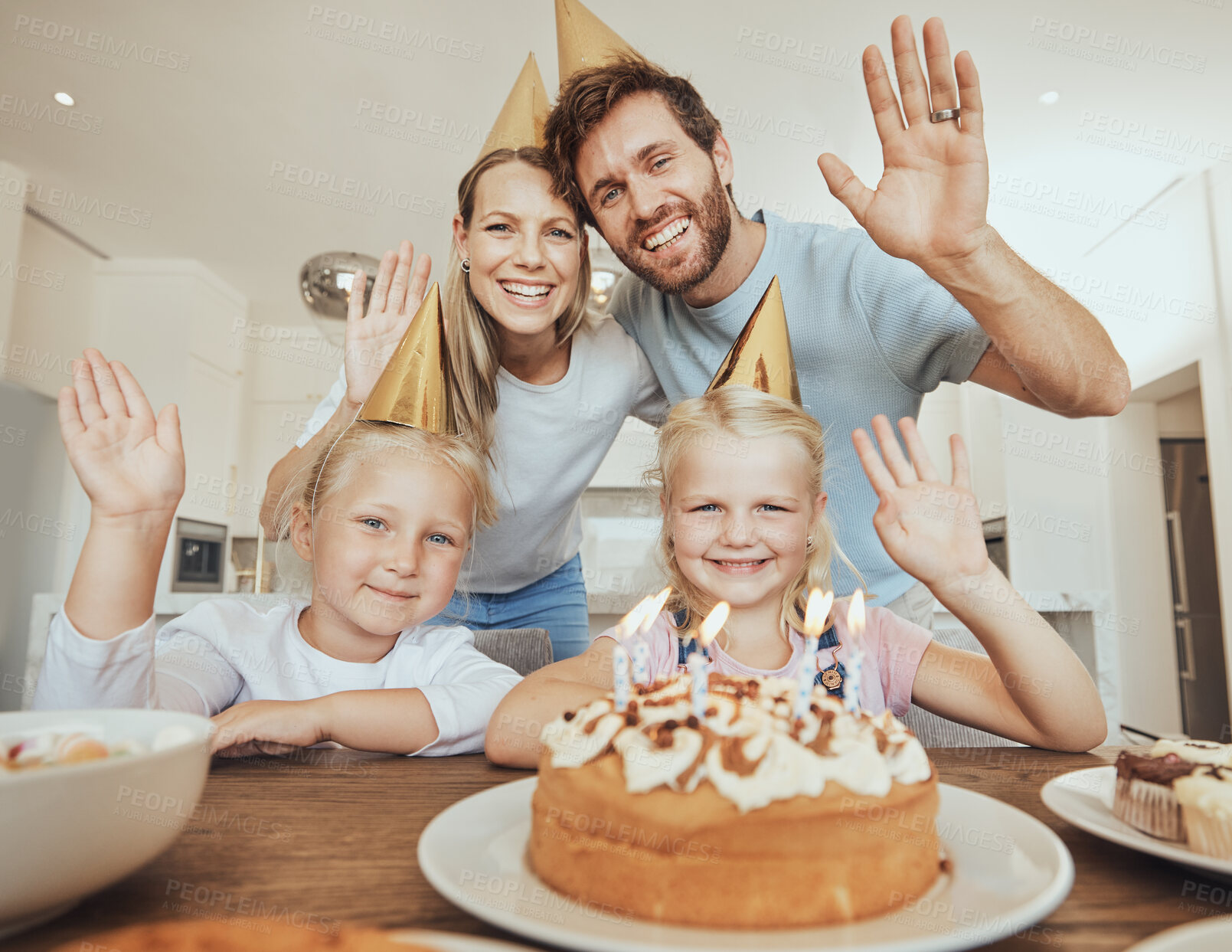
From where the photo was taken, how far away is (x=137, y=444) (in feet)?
2.55

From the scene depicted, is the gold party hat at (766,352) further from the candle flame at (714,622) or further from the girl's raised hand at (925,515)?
the candle flame at (714,622)

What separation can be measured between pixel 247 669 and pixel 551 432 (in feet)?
2.31

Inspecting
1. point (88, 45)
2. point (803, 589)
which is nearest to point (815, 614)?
point (803, 589)

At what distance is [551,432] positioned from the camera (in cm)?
157

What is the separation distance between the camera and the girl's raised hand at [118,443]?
2.43ft

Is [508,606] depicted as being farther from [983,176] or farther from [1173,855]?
[1173,855]

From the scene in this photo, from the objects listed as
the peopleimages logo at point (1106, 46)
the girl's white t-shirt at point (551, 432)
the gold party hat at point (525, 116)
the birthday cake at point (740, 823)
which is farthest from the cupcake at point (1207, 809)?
the peopleimages logo at point (1106, 46)

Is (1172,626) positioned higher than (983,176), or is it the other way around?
(983,176)

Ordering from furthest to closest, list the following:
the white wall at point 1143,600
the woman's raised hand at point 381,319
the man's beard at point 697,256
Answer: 1. the white wall at point 1143,600
2. the man's beard at point 697,256
3. the woman's raised hand at point 381,319

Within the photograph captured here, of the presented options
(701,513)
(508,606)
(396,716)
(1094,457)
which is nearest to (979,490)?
(1094,457)

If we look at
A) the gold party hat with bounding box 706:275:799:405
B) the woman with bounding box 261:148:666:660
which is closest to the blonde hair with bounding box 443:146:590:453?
the woman with bounding box 261:148:666:660

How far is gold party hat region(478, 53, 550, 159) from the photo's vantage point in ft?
5.26

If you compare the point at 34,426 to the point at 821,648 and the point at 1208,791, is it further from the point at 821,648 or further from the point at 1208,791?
the point at 1208,791

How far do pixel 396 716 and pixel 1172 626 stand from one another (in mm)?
4798
